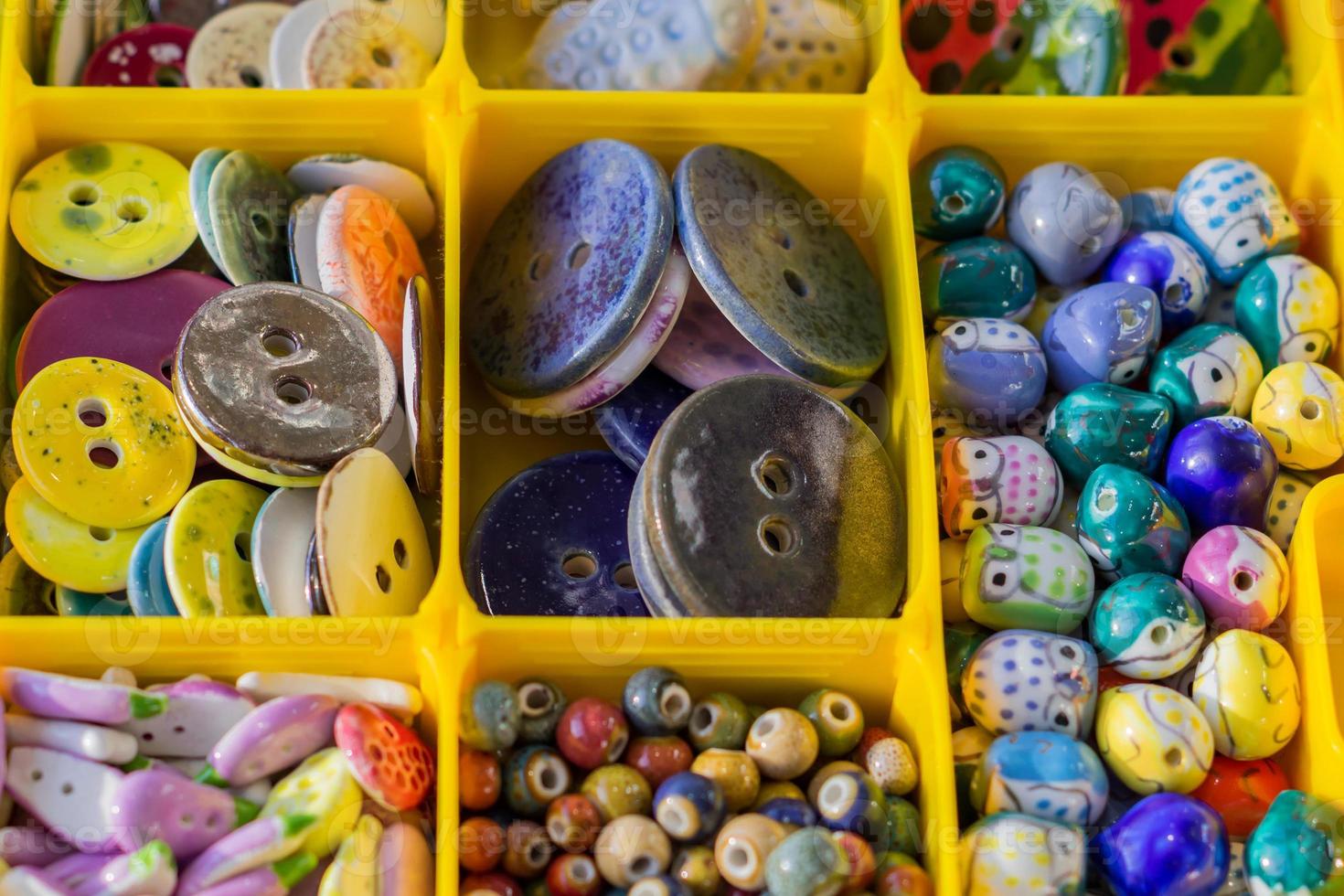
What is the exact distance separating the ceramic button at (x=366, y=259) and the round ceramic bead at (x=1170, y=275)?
847mm

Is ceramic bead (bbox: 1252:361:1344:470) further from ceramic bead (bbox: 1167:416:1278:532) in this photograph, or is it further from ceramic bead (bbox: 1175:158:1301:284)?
ceramic bead (bbox: 1175:158:1301:284)

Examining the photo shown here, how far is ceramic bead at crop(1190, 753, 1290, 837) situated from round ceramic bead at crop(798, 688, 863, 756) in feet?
1.20

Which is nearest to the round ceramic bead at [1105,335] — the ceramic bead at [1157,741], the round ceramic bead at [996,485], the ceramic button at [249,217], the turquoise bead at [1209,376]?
the turquoise bead at [1209,376]

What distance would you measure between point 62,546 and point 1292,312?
1.40 meters

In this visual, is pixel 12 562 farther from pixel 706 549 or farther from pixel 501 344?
pixel 706 549

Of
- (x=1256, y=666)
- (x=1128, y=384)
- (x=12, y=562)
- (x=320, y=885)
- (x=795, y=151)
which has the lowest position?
(x=320, y=885)

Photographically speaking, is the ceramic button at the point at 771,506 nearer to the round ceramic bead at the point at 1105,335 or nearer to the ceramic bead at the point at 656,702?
the ceramic bead at the point at 656,702

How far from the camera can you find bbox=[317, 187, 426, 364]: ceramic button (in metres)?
1.66

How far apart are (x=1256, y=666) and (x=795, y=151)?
0.82m

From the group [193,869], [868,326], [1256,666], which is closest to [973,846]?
[1256,666]

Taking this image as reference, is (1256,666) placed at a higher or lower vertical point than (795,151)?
lower

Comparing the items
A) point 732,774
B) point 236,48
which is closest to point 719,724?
point 732,774

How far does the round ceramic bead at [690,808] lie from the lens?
4.59 ft

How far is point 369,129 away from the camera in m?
1.83
